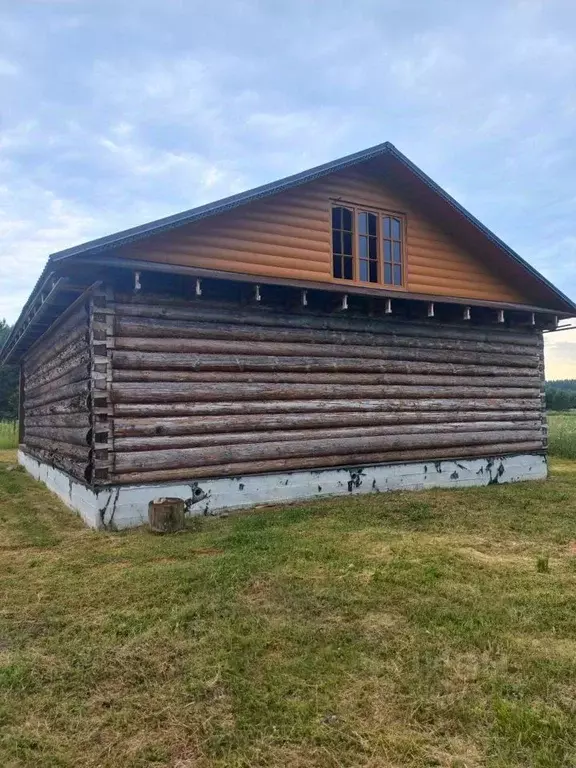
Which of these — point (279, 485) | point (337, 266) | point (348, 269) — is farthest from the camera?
point (348, 269)

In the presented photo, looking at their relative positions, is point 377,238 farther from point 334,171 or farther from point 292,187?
point 292,187

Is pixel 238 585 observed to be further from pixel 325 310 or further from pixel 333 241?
pixel 333 241

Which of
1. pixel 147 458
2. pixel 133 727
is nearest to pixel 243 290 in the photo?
pixel 147 458

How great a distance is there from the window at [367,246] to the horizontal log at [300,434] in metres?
3.19

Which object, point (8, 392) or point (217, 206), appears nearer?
point (217, 206)

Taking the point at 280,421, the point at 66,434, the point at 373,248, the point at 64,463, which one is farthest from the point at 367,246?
the point at 64,463

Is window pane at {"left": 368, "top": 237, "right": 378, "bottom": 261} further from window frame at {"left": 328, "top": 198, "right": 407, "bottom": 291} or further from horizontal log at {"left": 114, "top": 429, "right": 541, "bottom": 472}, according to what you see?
horizontal log at {"left": 114, "top": 429, "right": 541, "bottom": 472}

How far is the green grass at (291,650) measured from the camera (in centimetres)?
321

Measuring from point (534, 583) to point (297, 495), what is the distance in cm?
535

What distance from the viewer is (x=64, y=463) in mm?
11906

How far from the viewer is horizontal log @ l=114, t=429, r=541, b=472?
9.23 metres

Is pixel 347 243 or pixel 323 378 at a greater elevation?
pixel 347 243

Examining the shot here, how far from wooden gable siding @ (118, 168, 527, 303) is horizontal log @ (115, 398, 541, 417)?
8.08 ft

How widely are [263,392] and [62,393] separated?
477cm
